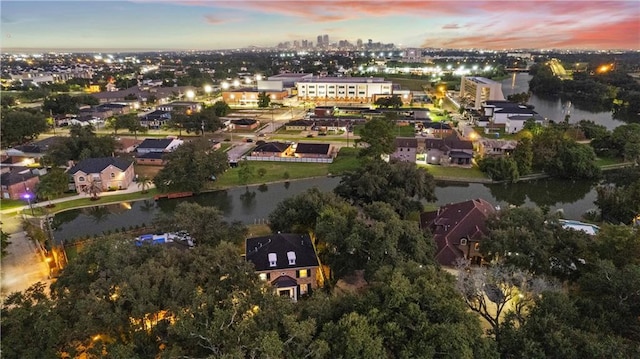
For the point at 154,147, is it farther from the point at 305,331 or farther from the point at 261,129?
the point at 305,331

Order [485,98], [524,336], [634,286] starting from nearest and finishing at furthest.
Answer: [524,336], [634,286], [485,98]

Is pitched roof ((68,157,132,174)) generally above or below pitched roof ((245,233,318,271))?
above

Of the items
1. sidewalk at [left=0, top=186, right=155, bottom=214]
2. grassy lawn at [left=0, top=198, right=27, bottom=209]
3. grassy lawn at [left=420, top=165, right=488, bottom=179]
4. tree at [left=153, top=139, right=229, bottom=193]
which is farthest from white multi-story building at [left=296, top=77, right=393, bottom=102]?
grassy lawn at [left=0, top=198, right=27, bottom=209]

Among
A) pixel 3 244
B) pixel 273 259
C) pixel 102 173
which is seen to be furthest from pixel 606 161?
pixel 3 244

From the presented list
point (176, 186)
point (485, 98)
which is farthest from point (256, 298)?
point (485, 98)

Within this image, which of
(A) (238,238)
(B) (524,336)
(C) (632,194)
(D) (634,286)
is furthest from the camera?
(C) (632,194)

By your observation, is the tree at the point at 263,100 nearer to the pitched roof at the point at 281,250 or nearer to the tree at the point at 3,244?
the tree at the point at 3,244

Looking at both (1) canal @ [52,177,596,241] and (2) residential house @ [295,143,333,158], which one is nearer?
(1) canal @ [52,177,596,241]

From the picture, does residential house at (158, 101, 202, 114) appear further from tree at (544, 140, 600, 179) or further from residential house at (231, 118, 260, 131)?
tree at (544, 140, 600, 179)
